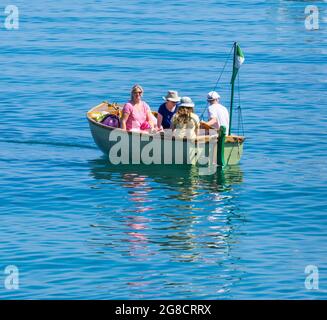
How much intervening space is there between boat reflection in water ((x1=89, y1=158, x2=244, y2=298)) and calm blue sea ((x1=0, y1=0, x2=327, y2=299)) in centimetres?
5

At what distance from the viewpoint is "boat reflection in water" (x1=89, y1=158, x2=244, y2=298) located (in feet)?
79.5

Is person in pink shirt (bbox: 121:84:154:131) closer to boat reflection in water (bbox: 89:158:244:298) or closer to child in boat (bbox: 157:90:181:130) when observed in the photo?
child in boat (bbox: 157:90:181:130)

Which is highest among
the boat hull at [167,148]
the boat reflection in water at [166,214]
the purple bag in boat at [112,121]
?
the purple bag in boat at [112,121]

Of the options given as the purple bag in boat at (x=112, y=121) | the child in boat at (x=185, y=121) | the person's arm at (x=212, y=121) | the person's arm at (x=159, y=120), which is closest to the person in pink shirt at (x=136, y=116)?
the person's arm at (x=159, y=120)

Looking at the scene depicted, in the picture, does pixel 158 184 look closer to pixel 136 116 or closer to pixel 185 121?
pixel 185 121

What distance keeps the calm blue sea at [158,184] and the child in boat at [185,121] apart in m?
1.12

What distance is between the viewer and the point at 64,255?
78.4 feet

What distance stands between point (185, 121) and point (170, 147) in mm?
831

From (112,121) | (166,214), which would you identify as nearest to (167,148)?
(112,121)

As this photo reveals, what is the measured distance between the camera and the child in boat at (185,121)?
3006 centimetres

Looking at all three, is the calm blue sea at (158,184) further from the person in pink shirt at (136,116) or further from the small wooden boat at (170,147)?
the person in pink shirt at (136,116)

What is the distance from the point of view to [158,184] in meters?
29.8

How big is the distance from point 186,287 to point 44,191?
308 inches
